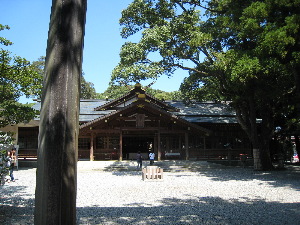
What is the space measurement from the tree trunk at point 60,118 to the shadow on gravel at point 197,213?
339 centimetres

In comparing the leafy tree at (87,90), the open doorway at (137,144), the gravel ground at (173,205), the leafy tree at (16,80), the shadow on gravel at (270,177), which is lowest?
the shadow on gravel at (270,177)

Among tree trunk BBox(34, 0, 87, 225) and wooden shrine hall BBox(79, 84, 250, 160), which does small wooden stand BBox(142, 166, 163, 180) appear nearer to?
wooden shrine hall BBox(79, 84, 250, 160)

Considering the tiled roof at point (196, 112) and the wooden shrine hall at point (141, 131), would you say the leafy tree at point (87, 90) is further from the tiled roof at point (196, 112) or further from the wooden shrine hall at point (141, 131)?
the wooden shrine hall at point (141, 131)

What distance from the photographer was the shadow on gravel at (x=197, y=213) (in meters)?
Answer: 5.52

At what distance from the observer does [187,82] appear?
2128cm

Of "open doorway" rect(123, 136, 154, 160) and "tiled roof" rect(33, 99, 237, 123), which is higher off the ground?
"tiled roof" rect(33, 99, 237, 123)

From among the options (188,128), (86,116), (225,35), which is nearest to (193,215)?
(225,35)

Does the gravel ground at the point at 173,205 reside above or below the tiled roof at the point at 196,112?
below

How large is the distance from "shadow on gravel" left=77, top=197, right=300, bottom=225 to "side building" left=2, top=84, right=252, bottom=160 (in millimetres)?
13848

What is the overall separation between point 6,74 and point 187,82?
13.8m

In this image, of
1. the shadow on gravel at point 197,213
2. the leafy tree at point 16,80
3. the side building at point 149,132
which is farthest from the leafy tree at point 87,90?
the shadow on gravel at point 197,213

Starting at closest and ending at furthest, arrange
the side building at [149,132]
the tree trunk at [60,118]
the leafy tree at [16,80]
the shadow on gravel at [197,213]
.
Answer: the tree trunk at [60,118]
the shadow on gravel at [197,213]
the leafy tree at [16,80]
the side building at [149,132]

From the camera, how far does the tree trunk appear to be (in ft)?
7.34

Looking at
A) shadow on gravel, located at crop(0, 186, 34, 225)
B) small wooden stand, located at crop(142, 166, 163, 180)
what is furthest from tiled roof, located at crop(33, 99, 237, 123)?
shadow on gravel, located at crop(0, 186, 34, 225)
